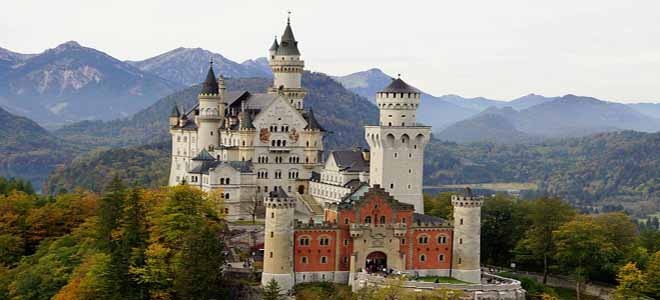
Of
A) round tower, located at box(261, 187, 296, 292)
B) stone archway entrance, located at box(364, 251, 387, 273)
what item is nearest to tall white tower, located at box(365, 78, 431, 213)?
stone archway entrance, located at box(364, 251, 387, 273)

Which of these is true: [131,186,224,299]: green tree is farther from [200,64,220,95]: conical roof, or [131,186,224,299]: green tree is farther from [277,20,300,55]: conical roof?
[277,20,300,55]: conical roof

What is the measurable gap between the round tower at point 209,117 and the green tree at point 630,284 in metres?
51.2

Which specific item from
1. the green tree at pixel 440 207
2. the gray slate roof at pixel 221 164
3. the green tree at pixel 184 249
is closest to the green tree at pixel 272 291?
the green tree at pixel 184 249

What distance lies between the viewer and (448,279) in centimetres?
8388

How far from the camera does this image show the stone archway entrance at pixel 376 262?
8431 centimetres

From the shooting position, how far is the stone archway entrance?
84312 millimetres

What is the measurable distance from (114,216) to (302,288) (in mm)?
21741

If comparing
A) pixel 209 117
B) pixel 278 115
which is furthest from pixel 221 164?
pixel 209 117

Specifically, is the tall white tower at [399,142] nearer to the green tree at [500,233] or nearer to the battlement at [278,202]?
the green tree at [500,233]

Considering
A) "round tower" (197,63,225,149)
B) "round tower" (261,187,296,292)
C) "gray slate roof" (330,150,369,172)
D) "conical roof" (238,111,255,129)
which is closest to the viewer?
"round tower" (261,187,296,292)

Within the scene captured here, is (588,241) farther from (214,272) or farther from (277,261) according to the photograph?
(214,272)

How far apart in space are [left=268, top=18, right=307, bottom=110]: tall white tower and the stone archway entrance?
35.1m

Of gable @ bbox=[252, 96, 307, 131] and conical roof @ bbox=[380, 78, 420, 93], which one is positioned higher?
conical roof @ bbox=[380, 78, 420, 93]

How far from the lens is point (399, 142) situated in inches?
3728
